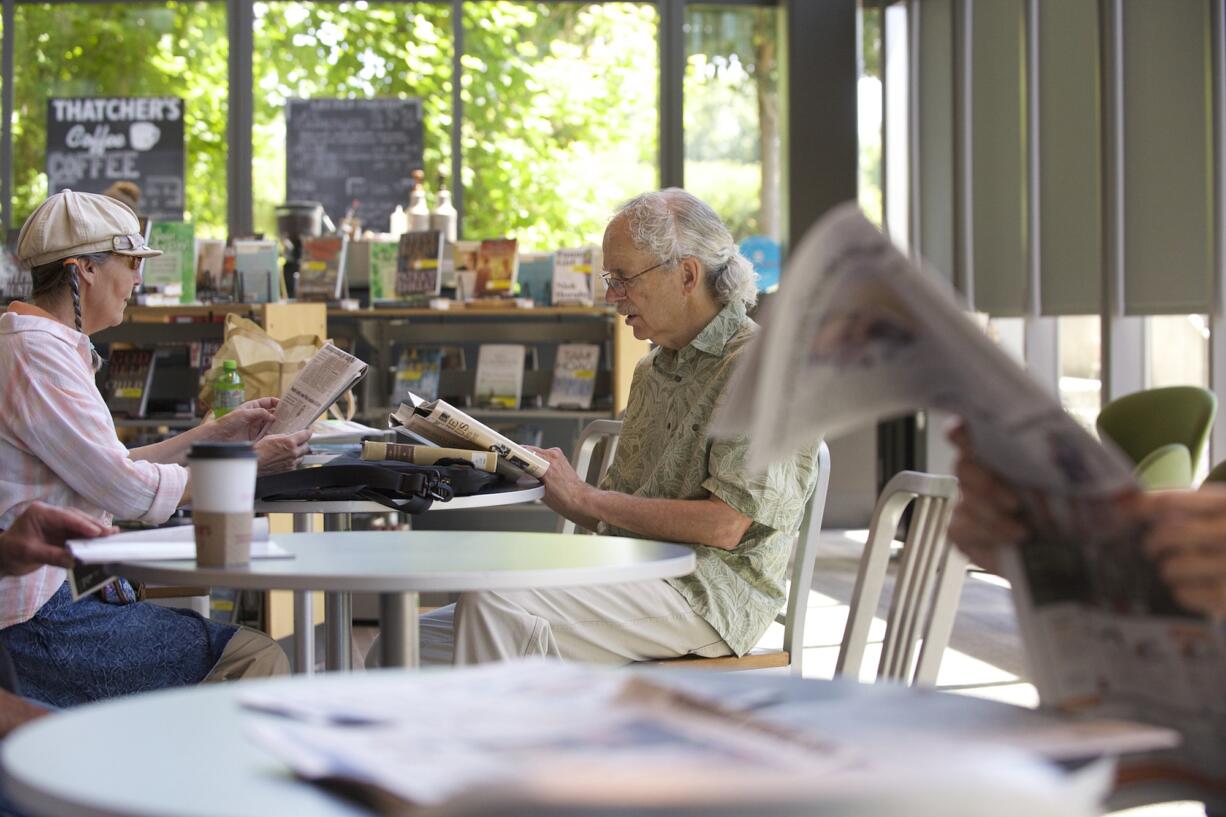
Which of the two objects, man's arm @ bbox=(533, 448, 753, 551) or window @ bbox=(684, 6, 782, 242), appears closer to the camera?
man's arm @ bbox=(533, 448, 753, 551)

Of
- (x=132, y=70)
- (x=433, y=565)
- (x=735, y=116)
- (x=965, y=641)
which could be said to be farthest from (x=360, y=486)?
(x=132, y=70)

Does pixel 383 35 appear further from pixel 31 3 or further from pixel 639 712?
pixel 639 712

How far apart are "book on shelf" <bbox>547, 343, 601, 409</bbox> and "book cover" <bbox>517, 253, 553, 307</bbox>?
9.5 inches

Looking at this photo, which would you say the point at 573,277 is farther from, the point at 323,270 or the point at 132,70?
the point at 132,70

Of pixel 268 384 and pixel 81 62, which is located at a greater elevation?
pixel 81 62

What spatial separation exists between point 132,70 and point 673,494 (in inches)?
282

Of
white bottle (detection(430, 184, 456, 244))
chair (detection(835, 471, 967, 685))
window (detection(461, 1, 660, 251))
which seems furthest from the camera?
window (detection(461, 1, 660, 251))

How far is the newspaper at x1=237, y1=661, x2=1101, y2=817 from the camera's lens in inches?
22.3

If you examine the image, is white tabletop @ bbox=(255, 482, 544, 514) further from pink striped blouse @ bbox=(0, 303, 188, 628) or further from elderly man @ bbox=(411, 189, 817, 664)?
pink striped blouse @ bbox=(0, 303, 188, 628)

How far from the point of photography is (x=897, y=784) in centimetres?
60

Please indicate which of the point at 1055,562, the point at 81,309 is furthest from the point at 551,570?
the point at 81,309

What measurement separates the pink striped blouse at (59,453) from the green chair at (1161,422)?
2.77 meters

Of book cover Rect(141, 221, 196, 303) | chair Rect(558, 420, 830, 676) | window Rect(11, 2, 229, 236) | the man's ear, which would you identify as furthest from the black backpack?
window Rect(11, 2, 229, 236)

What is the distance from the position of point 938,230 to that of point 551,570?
7448 millimetres
